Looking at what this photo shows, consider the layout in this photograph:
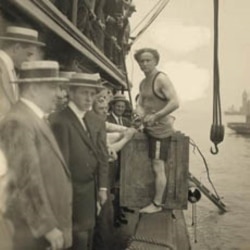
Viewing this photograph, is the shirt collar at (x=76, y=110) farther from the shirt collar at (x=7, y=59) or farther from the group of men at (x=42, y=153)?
the shirt collar at (x=7, y=59)

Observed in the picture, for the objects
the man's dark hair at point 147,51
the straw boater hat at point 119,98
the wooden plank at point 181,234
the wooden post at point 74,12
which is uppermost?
the wooden post at point 74,12

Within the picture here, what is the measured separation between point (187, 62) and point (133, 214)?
969 mm

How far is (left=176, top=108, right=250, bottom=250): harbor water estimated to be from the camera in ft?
10.8

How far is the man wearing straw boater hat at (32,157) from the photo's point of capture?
1.83 meters

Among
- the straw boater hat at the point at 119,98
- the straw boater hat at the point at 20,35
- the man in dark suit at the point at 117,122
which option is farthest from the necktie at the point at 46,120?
the straw boater hat at the point at 119,98

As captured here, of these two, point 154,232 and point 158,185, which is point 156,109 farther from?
point 154,232

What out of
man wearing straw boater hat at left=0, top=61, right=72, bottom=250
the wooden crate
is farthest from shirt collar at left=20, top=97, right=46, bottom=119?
the wooden crate

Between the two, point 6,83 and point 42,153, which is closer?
point 6,83

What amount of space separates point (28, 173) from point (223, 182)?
2211 mm

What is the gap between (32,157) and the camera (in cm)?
187

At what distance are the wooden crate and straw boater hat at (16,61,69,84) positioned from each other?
1.30 meters

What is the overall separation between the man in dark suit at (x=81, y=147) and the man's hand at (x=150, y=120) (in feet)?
2.10

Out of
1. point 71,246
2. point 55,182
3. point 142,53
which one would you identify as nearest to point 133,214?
point 142,53

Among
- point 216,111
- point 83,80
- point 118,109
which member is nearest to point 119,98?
point 118,109
